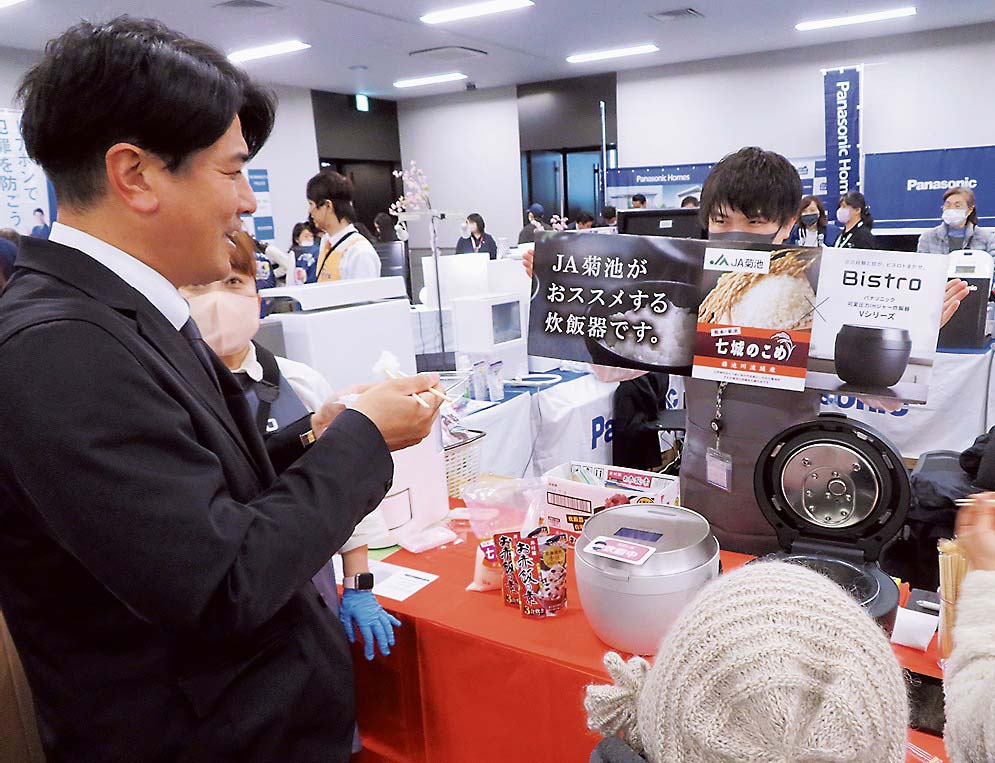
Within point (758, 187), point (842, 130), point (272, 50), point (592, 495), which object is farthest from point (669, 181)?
point (592, 495)

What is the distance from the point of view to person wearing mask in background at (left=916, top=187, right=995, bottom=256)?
617 cm

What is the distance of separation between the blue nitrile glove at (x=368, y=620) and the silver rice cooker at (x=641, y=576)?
1.24ft

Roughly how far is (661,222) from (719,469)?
2488mm

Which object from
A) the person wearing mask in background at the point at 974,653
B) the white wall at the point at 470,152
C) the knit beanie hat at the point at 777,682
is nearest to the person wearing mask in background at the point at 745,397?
the person wearing mask in background at the point at 974,653

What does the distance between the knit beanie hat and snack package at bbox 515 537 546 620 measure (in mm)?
672

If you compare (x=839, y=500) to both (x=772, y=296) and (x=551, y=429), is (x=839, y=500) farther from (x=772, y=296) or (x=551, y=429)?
(x=551, y=429)

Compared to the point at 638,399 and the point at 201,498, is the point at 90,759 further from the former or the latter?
the point at 638,399

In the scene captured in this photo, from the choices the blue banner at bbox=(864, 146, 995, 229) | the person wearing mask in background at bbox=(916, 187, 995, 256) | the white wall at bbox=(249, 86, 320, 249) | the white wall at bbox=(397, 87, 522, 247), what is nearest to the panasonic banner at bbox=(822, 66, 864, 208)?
the blue banner at bbox=(864, 146, 995, 229)

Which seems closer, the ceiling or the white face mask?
the white face mask

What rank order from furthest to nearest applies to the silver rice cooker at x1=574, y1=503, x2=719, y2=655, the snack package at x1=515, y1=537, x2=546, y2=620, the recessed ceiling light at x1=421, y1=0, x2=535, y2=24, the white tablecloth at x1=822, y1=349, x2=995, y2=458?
1. the recessed ceiling light at x1=421, y1=0, x2=535, y2=24
2. the white tablecloth at x1=822, y1=349, x2=995, y2=458
3. the snack package at x1=515, y1=537, x2=546, y2=620
4. the silver rice cooker at x1=574, y1=503, x2=719, y2=655

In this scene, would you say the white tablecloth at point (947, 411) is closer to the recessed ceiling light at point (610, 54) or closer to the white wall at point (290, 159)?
the recessed ceiling light at point (610, 54)

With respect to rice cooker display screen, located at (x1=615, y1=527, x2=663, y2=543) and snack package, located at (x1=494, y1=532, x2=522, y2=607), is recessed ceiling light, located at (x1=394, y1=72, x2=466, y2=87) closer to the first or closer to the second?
snack package, located at (x1=494, y1=532, x2=522, y2=607)

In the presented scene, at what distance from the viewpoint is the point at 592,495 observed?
1.49 meters

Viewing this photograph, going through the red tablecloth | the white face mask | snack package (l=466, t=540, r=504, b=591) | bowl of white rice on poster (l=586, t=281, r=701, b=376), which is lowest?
the red tablecloth
